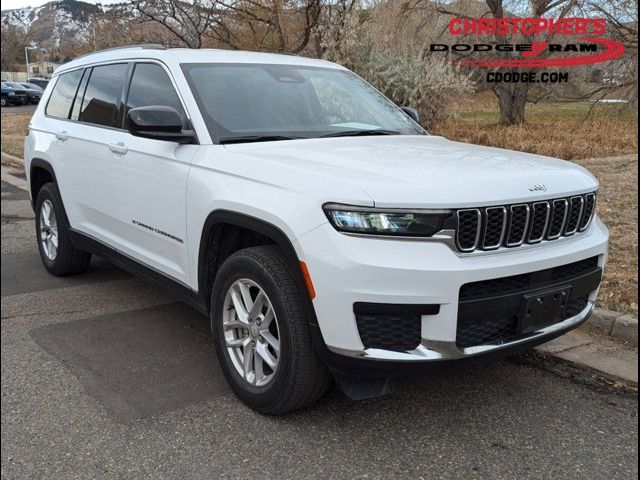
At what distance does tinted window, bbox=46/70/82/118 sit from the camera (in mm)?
5242

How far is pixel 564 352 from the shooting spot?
392 cm

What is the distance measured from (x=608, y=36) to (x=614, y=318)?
7.74 m

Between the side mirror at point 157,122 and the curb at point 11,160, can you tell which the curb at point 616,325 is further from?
the curb at point 11,160

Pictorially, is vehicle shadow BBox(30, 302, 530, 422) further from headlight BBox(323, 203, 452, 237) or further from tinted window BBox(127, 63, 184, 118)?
tinted window BBox(127, 63, 184, 118)

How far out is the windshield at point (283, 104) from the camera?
12.0ft

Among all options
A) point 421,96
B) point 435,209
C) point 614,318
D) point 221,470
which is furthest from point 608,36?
point 221,470

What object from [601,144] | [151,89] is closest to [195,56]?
[151,89]

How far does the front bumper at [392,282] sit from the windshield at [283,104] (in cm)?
123

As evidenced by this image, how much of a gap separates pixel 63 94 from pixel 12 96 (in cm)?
3963

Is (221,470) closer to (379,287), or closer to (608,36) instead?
(379,287)

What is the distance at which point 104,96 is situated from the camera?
4.70 metres

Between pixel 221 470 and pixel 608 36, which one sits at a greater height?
pixel 608 36

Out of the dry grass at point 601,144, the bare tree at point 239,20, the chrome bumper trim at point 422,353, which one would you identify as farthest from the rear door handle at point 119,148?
the bare tree at point 239,20

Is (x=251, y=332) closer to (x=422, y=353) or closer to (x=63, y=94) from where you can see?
(x=422, y=353)
